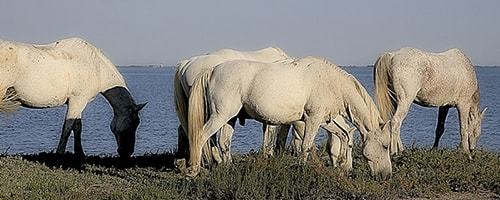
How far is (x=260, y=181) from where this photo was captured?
323 inches

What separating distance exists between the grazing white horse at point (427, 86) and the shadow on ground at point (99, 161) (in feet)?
11.6

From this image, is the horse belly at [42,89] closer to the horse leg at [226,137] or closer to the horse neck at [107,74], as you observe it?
the horse neck at [107,74]

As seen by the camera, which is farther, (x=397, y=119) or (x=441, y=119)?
(x=441, y=119)

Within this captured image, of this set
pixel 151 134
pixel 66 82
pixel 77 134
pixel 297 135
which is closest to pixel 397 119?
pixel 297 135

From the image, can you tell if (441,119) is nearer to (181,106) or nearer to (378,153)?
(378,153)

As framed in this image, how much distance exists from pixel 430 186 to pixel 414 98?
10.7 feet

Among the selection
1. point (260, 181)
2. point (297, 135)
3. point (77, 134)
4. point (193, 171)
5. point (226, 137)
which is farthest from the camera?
point (77, 134)

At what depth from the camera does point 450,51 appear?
12641mm

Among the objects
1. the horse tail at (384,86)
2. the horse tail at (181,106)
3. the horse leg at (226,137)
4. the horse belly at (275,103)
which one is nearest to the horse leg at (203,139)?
the horse belly at (275,103)

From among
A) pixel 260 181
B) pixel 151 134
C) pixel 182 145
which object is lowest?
pixel 151 134

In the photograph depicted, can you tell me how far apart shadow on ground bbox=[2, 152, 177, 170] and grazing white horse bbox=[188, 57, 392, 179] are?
82.9 inches

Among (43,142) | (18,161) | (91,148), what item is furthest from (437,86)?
(43,142)

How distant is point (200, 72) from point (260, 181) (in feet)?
9.81

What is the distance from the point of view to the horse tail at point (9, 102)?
10.2 metres
